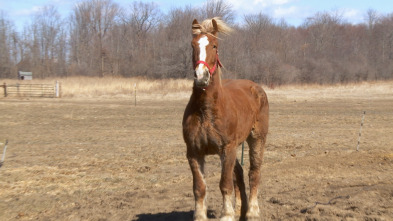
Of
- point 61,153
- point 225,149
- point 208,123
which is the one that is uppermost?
point 208,123

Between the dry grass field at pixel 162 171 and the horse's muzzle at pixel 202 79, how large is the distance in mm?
2460

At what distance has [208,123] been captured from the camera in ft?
14.8

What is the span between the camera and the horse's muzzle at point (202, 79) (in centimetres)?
408

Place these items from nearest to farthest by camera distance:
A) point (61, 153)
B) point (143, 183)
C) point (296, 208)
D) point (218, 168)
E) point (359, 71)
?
point (296, 208) → point (143, 183) → point (218, 168) → point (61, 153) → point (359, 71)

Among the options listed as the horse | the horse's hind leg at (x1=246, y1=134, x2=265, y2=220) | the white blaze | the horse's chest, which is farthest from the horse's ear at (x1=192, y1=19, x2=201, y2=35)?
the horse's hind leg at (x1=246, y1=134, x2=265, y2=220)

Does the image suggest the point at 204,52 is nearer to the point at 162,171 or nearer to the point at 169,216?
the point at 169,216

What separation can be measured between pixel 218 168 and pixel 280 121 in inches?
395

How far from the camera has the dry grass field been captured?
6.17 m

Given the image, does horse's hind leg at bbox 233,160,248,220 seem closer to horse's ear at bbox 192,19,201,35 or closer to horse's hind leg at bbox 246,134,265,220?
horse's hind leg at bbox 246,134,265,220

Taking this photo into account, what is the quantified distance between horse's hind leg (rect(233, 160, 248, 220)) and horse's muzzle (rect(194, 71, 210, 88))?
2052 millimetres

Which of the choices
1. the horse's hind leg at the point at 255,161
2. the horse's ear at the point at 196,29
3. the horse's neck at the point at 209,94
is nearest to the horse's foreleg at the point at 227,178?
the horse's neck at the point at 209,94

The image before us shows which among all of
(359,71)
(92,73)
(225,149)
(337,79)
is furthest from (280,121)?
(92,73)

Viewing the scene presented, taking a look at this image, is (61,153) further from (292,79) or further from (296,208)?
(292,79)

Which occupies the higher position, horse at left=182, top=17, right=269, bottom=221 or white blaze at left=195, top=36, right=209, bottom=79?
white blaze at left=195, top=36, right=209, bottom=79
